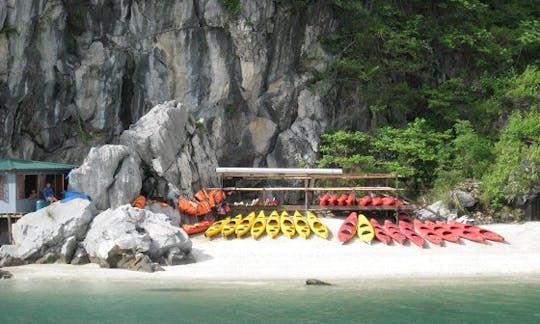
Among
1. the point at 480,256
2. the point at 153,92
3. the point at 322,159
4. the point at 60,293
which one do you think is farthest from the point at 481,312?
the point at 153,92

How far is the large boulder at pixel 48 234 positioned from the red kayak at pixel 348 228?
937 centimetres

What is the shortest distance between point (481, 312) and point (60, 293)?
11.9 m

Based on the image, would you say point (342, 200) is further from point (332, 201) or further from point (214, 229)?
point (214, 229)

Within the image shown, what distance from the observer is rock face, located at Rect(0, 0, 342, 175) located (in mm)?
31719

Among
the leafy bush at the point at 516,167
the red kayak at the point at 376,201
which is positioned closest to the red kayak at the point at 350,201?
the red kayak at the point at 376,201

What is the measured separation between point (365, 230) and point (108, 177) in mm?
10239

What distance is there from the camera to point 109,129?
33781mm

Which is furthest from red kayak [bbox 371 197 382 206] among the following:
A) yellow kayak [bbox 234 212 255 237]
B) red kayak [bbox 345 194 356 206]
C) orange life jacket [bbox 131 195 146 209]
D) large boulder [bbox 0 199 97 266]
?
large boulder [bbox 0 199 97 266]

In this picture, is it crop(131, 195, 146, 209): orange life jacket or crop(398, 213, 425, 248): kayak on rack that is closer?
crop(398, 213, 425, 248): kayak on rack

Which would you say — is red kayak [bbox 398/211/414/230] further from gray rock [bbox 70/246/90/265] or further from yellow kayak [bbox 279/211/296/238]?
gray rock [bbox 70/246/90/265]

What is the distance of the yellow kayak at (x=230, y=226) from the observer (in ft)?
91.6

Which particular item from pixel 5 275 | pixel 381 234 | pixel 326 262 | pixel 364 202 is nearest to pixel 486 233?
pixel 381 234

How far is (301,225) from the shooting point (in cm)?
2844

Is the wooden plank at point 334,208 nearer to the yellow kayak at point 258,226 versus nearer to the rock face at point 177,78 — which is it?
the yellow kayak at point 258,226
